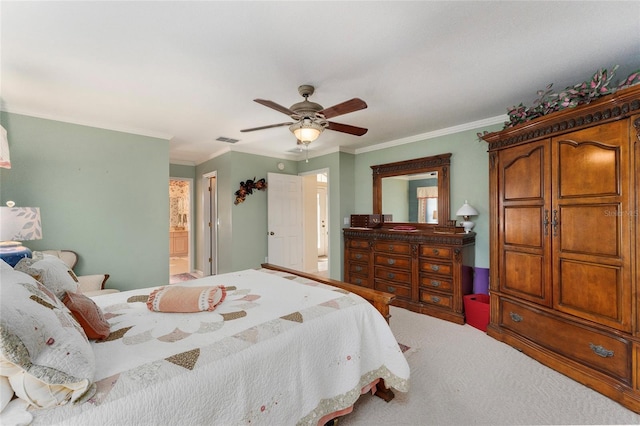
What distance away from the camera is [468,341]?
283cm

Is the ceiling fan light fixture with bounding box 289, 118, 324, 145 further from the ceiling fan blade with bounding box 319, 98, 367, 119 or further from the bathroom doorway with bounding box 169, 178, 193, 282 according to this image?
the bathroom doorway with bounding box 169, 178, 193, 282

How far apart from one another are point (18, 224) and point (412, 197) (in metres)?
4.28

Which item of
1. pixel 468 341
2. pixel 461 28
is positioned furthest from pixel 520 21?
pixel 468 341

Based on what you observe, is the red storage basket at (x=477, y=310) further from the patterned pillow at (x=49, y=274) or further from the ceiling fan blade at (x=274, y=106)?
the patterned pillow at (x=49, y=274)

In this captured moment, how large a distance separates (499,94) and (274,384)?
3100 millimetres

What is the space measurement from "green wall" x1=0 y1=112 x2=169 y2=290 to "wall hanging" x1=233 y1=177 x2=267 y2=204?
1.14 metres

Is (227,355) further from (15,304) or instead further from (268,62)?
(268,62)

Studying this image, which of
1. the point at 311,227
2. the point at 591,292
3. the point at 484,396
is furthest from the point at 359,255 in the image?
the point at 591,292

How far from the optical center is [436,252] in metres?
3.48

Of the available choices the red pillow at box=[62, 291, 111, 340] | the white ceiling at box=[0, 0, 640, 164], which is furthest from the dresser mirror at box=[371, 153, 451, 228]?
the red pillow at box=[62, 291, 111, 340]

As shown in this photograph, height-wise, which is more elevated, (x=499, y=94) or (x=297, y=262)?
(x=499, y=94)

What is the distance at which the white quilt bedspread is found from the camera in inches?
39.1

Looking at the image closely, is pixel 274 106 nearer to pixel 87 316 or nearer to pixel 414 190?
pixel 87 316

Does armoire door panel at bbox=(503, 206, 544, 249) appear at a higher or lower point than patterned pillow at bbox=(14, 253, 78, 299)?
higher
